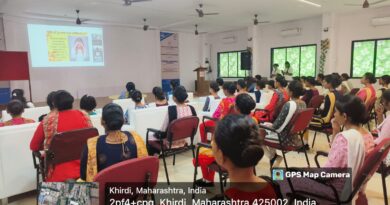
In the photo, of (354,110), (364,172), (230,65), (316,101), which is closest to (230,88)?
(316,101)

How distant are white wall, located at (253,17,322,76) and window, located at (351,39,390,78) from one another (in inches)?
47.6

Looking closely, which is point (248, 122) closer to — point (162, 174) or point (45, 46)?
point (162, 174)

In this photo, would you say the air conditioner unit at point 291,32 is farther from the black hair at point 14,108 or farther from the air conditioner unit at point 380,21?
the black hair at point 14,108

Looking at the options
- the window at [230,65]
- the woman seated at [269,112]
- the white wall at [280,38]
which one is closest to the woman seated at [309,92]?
the woman seated at [269,112]

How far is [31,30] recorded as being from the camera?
8.05 m

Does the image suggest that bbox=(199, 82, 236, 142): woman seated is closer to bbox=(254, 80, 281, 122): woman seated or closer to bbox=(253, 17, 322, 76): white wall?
bbox=(254, 80, 281, 122): woman seated

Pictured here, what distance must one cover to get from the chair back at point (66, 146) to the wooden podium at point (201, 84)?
9645mm

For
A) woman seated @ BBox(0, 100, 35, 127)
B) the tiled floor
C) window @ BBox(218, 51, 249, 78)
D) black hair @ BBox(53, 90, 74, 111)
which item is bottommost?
the tiled floor

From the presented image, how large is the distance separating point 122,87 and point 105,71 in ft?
3.03

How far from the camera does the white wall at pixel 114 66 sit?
314 inches

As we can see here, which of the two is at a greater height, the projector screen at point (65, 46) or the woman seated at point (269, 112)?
the projector screen at point (65, 46)

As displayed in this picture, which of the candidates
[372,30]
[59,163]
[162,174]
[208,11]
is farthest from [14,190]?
[372,30]

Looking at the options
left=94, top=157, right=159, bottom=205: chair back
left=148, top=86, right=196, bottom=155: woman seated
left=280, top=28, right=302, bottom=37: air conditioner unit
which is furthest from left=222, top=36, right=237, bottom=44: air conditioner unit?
left=94, top=157, right=159, bottom=205: chair back

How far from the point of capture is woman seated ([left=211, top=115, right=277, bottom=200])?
1044 mm
